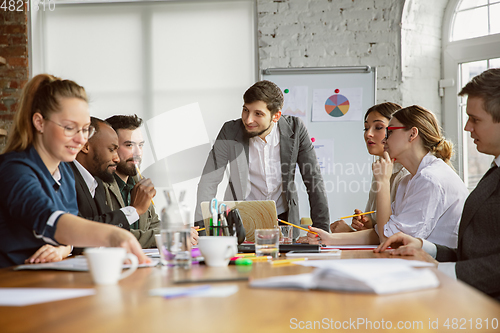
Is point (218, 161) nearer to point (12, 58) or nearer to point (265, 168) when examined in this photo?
point (265, 168)

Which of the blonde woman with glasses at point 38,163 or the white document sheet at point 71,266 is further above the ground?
the blonde woman with glasses at point 38,163

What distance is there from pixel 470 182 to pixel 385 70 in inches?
47.6

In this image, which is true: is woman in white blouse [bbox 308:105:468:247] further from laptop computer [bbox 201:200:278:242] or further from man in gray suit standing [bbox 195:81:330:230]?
man in gray suit standing [bbox 195:81:330:230]

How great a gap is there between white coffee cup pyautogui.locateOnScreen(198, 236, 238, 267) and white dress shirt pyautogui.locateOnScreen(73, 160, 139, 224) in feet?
2.74

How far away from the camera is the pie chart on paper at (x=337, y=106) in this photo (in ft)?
12.5

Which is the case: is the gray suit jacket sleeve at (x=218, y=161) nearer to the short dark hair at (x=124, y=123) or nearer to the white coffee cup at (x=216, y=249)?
the short dark hair at (x=124, y=123)

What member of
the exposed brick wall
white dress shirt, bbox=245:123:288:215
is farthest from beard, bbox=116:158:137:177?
the exposed brick wall

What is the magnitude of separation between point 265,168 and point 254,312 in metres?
2.26

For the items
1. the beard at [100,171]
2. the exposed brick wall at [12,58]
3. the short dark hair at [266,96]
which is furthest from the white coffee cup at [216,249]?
the exposed brick wall at [12,58]

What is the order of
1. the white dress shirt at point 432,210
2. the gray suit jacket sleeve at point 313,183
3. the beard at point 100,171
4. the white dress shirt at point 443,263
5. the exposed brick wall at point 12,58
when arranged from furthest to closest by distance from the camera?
the exposed brick wall at point 12,58 < the gray suit jacket sleeve at point 313,183 < the beard at point 100,171 < the white dress shirt at point 432,210 < the white dress shirt at point 443,263

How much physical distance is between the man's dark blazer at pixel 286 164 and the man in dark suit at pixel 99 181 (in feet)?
2.26

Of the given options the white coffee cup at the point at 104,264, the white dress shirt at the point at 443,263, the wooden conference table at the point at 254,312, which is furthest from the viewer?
the white dress shirt at the point at 443,263

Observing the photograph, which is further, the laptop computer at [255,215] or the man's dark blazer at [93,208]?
the laptop computer at [255,215]

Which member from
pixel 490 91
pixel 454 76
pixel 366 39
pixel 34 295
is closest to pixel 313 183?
pixel 490 91
